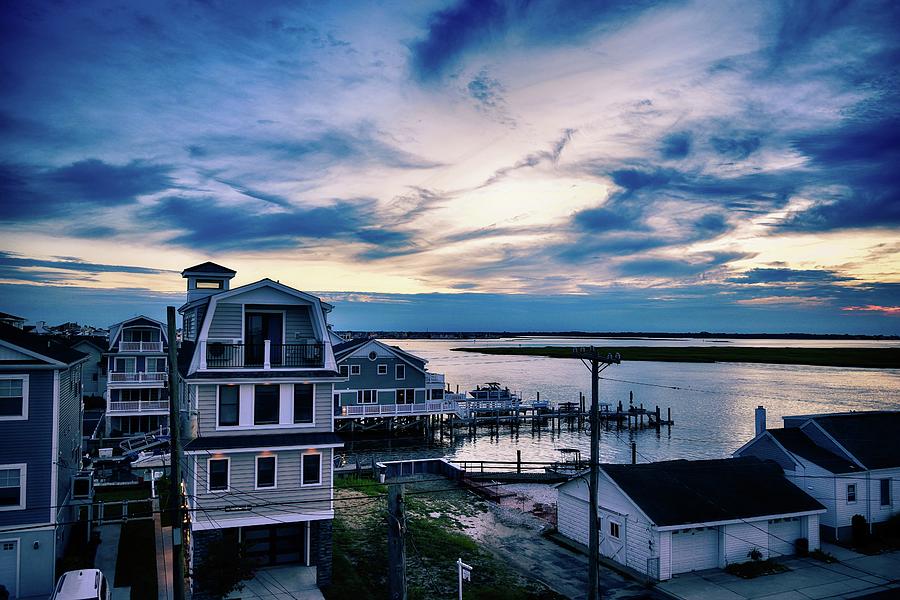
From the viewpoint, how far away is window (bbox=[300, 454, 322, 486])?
23000mm

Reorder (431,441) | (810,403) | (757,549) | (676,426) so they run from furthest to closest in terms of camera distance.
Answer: (810,403) → (676,426) → (431,441) → (757,549)

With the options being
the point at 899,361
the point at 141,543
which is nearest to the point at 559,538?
the point at 141,543

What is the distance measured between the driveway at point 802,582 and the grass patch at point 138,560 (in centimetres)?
1929

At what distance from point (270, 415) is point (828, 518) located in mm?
26647

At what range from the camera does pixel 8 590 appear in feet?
66.2

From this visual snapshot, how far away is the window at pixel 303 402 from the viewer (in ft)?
77.5

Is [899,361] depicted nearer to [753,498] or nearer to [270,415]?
[753,498]

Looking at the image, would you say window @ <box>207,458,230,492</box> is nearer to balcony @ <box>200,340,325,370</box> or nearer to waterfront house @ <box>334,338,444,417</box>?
balcony @ <box>200,340,325,370</box>

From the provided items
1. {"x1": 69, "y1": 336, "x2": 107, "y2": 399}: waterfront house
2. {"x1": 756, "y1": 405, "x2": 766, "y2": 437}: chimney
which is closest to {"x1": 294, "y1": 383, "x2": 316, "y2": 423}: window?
{"x1": 756, "y1": 405, "x2": 766, "y2": 437}: chimney

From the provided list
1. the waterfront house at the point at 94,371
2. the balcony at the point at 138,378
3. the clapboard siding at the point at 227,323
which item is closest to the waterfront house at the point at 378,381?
the balcony at the point at 138,378

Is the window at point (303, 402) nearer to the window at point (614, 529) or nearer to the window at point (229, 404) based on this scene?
the window at point (229, 404)

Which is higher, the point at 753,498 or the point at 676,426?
the point at 753,498

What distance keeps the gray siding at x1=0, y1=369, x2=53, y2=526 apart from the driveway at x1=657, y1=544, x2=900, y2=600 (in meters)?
22.9

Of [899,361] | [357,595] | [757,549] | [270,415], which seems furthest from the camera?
[899,361]
